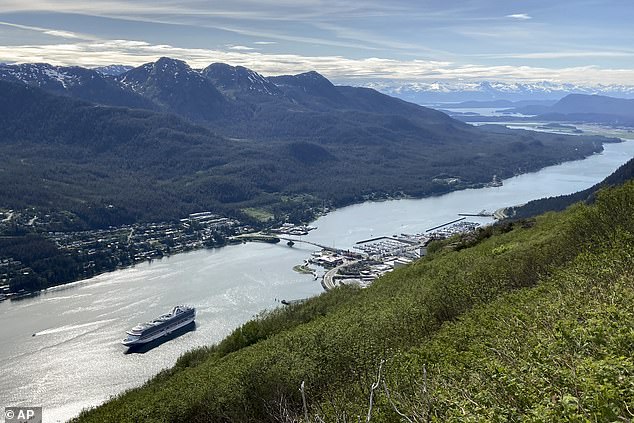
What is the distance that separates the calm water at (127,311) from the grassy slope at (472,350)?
10633mm

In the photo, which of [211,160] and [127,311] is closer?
[127,311]

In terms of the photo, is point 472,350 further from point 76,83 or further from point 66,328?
point 76,83

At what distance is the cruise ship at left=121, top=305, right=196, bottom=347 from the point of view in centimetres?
3366

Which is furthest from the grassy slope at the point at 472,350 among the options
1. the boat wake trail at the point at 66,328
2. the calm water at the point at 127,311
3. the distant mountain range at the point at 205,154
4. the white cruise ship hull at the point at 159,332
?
the distant mountain range at the point at 205,154

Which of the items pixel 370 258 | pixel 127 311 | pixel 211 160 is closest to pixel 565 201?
pixel 370 258

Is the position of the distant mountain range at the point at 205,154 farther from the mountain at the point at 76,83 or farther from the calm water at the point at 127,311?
the calm water at the point at 127,311

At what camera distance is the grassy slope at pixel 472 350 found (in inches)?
249

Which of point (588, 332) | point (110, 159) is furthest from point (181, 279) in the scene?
point (110, 159)

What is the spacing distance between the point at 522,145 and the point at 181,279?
12165 centimetres

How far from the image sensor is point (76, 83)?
182m

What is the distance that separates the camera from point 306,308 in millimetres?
26656

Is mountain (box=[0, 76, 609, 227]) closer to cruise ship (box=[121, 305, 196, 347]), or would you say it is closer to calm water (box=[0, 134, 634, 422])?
calm water (box=[0, 134, 634, 422])

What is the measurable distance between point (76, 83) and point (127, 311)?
538ft

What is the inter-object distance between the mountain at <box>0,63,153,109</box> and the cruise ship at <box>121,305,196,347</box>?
156177mm
